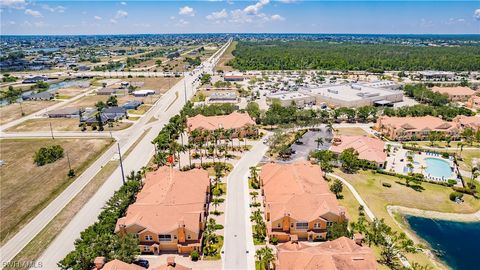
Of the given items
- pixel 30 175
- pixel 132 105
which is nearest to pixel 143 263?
pixel 30 175

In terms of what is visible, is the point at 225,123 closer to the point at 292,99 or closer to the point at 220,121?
the point at 220,121

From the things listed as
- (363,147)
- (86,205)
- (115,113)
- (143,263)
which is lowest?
(143,263)

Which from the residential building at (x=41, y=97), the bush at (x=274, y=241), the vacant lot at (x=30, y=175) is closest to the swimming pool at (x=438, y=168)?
the bush at (x=274, y=241)

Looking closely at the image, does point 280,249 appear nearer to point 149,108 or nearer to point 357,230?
point 357,230

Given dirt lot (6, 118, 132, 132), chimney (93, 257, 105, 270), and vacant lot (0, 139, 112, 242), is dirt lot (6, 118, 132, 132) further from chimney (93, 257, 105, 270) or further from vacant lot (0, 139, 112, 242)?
chimney (93, 257, 105, 270)

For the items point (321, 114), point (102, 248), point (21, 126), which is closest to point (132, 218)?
point (102, 248)

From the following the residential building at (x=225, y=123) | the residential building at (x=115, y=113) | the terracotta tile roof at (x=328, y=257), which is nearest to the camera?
the terracotta tile roof at (x=328, y=257)

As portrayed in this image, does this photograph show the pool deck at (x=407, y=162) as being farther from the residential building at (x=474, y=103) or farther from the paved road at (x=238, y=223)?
→ the residential building at (x=474, y=103)
